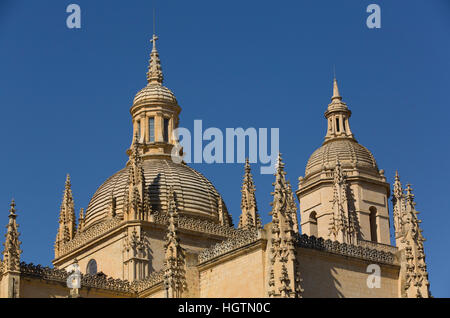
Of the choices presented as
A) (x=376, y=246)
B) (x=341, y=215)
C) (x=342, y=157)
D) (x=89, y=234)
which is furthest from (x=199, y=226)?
(x=342, y=157)

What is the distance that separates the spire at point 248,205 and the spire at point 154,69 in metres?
9.16

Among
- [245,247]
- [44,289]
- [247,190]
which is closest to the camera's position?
[245,247]

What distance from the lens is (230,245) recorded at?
168 feet

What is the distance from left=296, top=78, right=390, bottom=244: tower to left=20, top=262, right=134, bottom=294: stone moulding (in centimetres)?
1332

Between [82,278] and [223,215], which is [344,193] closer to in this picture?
[223,215]

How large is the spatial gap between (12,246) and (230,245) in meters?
10.5

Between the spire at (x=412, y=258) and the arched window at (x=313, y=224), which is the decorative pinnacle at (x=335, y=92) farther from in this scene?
the spire at (x=412, y=258)

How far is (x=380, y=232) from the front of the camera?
66.5 m

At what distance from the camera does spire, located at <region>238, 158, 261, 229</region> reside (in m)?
66.8

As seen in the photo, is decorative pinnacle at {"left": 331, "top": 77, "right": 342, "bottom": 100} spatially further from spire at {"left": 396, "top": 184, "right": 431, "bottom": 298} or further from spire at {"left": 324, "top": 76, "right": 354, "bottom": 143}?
spire at {"left": 396, "top": 184, "right": 431, "bottom": 298}
